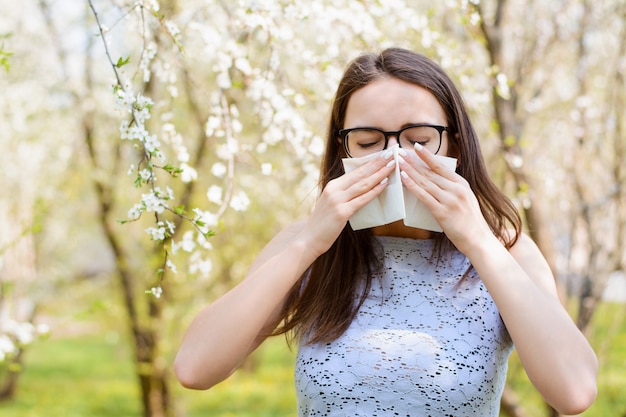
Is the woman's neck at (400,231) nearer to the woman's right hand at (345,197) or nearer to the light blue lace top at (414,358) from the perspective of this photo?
the light blue lace top at (414,358)

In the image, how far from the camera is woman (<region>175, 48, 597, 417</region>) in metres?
1.70

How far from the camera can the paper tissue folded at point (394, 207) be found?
1775 millimetres

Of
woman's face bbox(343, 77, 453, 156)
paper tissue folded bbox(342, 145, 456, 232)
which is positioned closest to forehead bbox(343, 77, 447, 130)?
woman's face bbox(343, 77, 453, 156)

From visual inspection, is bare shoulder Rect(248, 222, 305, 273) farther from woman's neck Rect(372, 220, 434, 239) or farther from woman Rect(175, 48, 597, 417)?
woman's neck Rect(372, 220, 434, 239)

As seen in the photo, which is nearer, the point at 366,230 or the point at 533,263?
the point at 533,263

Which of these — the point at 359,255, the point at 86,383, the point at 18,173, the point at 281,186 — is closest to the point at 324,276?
the point at 359,255

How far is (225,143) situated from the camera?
3826mm

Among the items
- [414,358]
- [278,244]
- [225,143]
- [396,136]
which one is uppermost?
[225,143]

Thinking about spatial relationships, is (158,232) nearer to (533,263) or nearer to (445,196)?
(445,196)

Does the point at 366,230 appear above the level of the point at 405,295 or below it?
above

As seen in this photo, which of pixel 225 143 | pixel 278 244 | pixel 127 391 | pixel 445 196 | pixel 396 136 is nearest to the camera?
pixel 445 196

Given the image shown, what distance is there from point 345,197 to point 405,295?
321 mm

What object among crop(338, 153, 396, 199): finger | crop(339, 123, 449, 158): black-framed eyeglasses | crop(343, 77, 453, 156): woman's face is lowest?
crop(338, 153, 396, 199): finger

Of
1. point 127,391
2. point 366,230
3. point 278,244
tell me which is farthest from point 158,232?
point 127,391
